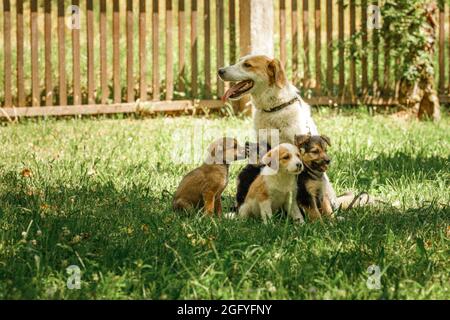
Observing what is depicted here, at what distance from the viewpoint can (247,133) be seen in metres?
9.21

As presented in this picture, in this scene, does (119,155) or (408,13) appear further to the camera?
(408,13)

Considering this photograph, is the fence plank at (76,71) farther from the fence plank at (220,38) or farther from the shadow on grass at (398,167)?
the shadow on grass at (398,167)

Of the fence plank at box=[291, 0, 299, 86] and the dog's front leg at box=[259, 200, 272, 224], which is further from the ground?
the fence plank at box=[291, 0, 299, 86]

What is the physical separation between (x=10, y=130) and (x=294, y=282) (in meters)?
5.94

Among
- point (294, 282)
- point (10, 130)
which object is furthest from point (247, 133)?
point (294, 282)

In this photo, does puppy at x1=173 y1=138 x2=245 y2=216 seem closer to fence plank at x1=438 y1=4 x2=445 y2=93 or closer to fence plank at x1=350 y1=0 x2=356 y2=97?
fence plank at x1=350 y1=0 x2=356 y2=97

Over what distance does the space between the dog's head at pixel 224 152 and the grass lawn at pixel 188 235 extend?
445mm

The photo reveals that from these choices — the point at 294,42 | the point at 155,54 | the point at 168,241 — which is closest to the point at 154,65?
the point at 155,54

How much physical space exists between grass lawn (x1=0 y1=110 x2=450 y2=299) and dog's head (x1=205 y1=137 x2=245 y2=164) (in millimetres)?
445

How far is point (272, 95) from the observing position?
6.38 meters

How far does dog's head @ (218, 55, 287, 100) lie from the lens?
6.32 meters

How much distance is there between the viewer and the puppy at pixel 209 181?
5633 millimetres

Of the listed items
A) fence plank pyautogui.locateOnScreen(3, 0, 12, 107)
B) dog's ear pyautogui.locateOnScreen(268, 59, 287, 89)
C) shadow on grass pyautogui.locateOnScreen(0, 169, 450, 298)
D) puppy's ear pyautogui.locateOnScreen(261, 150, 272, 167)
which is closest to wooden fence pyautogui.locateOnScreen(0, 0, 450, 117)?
fence plank pyautogui.locateOnScreen(3, 0, 12, 107)
